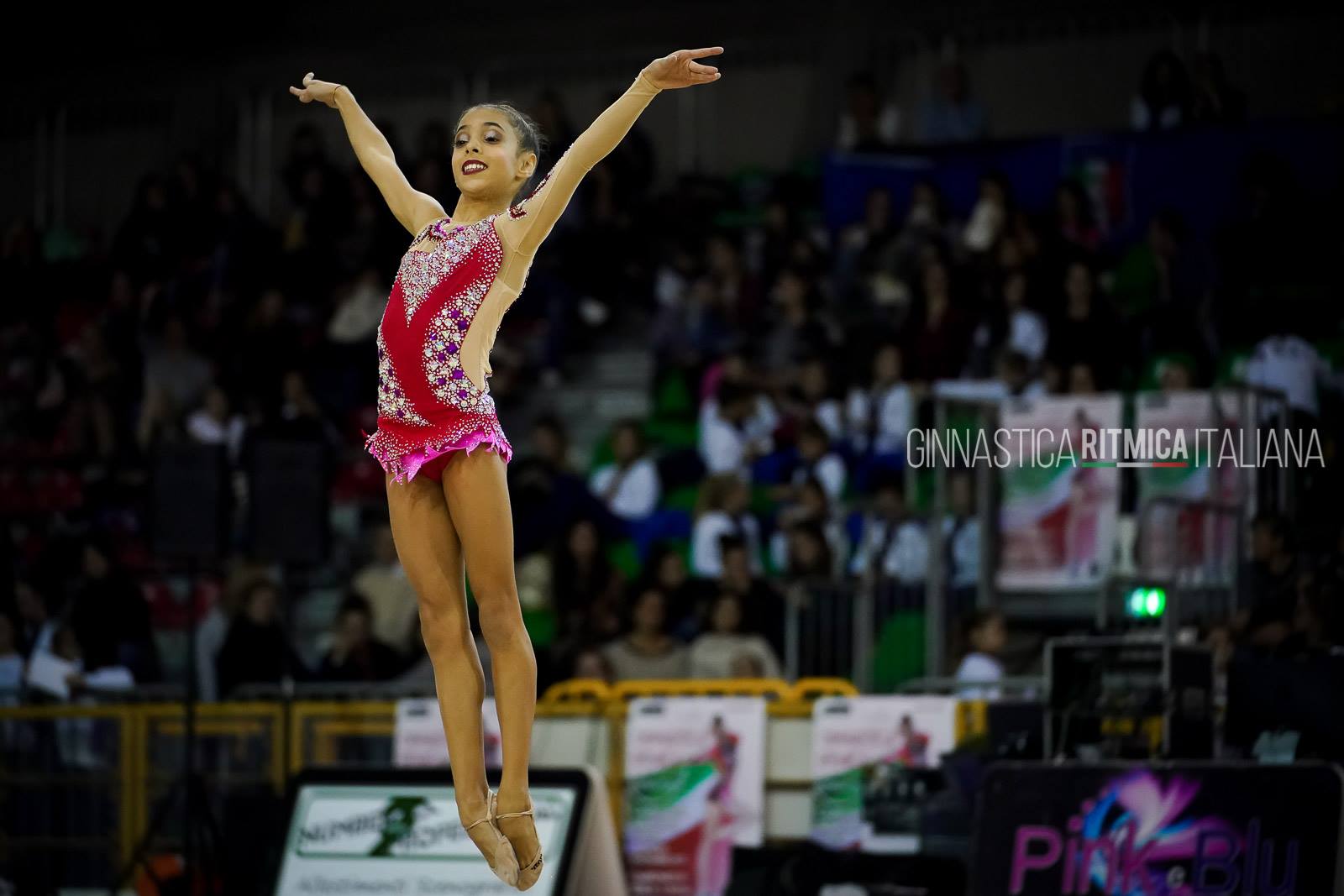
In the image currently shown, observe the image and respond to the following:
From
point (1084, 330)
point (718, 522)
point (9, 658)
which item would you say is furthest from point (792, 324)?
point (9, 658)

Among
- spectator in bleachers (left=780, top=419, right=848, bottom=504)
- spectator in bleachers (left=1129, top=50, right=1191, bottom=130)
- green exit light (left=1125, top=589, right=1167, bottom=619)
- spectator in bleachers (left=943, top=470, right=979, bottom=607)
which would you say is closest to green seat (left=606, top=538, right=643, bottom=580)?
spectator in bleachers (left=780, top=419, right=848, bottom=504)

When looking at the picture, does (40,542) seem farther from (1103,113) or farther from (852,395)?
(1103,113)

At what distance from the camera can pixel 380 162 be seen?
4.64 metres

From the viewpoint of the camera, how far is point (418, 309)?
14.2 ft

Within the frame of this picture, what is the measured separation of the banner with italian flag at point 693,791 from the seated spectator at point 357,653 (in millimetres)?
2103

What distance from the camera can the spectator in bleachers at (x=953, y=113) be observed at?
12.6 meters

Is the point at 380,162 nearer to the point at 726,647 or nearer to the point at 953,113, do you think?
the point at 726,647

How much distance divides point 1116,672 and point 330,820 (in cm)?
275

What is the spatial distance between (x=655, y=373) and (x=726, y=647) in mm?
3047

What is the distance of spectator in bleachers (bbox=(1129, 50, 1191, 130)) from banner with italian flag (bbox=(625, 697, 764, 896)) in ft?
16.9

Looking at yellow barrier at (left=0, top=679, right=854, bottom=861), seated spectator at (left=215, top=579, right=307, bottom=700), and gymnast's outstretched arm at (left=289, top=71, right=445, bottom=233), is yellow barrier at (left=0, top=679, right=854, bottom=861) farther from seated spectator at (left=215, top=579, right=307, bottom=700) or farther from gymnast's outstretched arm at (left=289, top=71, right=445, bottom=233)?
gymnast's outstretched arm at (left=289, top=71, right=445, bottom=233)

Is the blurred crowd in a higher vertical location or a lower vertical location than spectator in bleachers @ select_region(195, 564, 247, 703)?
higher

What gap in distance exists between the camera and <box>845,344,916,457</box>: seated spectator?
9867mm

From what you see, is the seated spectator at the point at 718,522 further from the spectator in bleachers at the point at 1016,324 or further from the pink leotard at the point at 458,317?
the pink leotard at the point at 458,317
